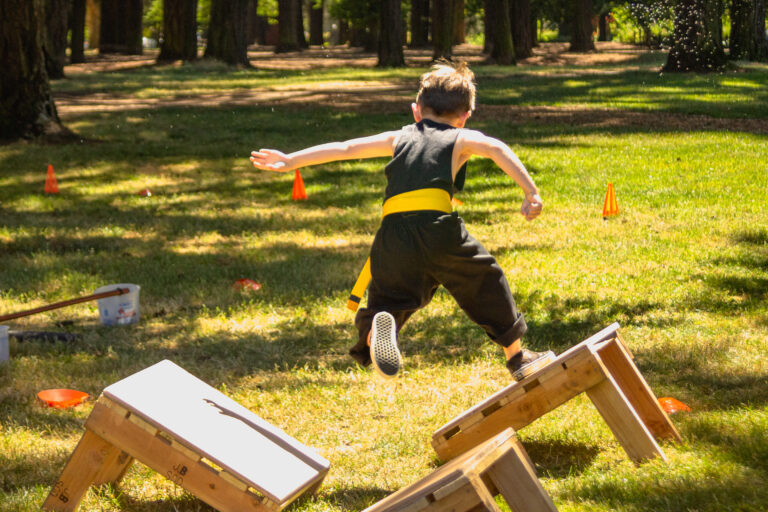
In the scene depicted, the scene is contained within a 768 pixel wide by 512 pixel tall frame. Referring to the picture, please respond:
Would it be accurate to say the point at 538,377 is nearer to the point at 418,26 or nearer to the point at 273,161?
the point at 273,161

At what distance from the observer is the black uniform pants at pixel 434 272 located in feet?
14.5

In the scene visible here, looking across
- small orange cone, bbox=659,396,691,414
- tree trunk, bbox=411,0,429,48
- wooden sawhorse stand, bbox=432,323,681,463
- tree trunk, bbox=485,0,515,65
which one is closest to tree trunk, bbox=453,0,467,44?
tree trunk, bbox=411,0,429,48

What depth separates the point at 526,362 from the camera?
4.70 metres

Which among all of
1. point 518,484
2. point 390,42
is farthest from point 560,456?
point 390,42

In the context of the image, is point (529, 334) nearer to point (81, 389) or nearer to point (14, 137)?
point (81, 389)

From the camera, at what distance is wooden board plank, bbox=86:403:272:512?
3768mm

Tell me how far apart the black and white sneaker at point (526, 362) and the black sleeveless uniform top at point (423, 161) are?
89 cm

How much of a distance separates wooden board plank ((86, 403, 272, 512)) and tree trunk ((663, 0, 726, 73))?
23.1 metres

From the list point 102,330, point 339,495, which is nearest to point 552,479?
point 339,495

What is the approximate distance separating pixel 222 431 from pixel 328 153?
140 centimetres

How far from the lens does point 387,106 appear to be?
65.3ft

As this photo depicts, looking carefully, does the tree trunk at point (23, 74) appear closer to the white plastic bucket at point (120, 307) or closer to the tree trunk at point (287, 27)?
the white plastic bucket at point (120, 307)

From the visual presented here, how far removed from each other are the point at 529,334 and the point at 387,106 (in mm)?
14000

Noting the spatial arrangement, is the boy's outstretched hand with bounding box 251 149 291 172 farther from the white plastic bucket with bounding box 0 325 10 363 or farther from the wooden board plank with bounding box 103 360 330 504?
the white plastic bucket with bounding box 0 325 10 363
